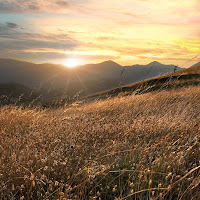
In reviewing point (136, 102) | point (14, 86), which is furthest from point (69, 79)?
point (136, 102)

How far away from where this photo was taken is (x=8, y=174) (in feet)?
7.36

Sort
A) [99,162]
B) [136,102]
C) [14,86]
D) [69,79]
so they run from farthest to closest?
[69,79]
[14,86]
[136,102]
[99,162]

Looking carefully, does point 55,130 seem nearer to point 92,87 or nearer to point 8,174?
point 8,174

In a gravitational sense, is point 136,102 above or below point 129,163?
above

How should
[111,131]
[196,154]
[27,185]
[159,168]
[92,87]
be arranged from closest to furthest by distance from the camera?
1. [27,185]
2. [159,168]
3. [196,154]
4. [111,131]
5. [92,87]

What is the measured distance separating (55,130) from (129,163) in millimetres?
1674

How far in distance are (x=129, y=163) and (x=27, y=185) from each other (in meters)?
1.26

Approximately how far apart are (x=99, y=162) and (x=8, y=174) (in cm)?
107

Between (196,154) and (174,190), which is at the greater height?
(196,154)

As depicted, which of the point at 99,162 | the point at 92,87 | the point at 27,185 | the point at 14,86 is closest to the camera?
the point at 27,185

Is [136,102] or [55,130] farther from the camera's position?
[136,102]

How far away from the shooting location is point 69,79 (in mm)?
173250

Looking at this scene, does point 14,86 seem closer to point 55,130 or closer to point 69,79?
point 69,79

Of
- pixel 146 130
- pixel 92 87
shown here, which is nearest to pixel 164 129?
pixel 146 130
